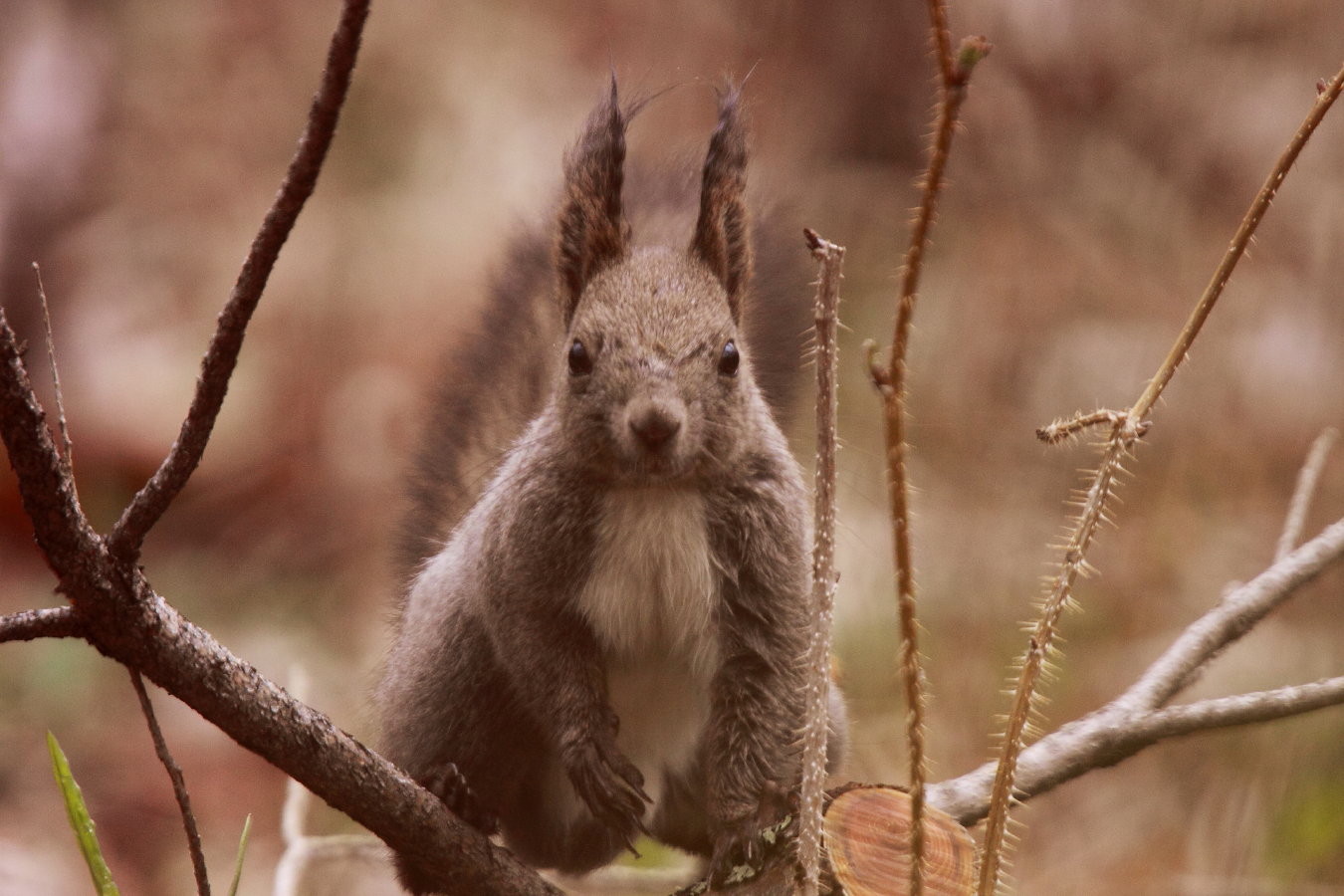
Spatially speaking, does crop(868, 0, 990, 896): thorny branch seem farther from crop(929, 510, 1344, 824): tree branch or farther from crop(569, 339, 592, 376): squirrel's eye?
crop(569, 339, 592, 376): squirrel's eye

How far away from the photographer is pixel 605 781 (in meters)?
1.73

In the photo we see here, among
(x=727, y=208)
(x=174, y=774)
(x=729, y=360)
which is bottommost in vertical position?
(x=174, y=774)

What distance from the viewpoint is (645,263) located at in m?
1.87

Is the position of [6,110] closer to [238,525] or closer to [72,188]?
[72,188]

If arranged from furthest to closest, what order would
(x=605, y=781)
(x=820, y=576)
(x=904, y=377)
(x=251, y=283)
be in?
(x=605, y=781), (x=820, y=576), (x=904, y=377), (x=251, y=283)

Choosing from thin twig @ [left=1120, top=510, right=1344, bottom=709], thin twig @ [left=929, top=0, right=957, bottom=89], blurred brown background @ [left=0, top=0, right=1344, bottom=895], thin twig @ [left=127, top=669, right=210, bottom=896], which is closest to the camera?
thin twig @ [left=929, top=0, right=957, bottom=89]

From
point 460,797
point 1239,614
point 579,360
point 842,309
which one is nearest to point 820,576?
point 579,360

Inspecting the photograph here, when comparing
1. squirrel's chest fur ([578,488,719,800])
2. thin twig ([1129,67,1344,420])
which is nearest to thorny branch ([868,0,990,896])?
thin twig ([1129,67,1344,420])

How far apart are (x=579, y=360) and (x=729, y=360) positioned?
201 millimetres

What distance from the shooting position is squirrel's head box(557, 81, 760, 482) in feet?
5.56

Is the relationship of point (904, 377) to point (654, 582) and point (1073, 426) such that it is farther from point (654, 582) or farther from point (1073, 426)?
point (654, 582)

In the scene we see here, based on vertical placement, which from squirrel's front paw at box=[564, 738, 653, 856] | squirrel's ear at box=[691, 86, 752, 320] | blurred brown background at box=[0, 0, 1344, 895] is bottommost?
squirrel's front paw at box=[564, 738, 653, 856]

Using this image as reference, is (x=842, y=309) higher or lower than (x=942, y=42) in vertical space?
higher

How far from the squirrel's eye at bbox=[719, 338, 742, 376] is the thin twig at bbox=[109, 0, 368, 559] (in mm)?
832
